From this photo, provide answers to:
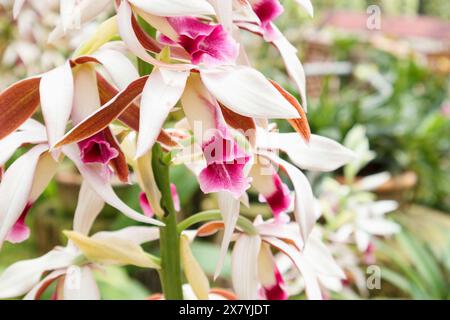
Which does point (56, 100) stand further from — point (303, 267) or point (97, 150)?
point (303, 267)

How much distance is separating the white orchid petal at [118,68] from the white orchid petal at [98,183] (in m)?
0.05

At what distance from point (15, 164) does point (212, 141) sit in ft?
0.42

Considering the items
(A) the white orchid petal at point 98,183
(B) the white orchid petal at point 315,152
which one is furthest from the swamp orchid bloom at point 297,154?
(A) the white orchid petal at point 98,183

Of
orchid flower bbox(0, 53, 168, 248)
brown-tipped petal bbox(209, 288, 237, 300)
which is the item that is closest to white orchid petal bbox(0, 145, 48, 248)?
orchid flower bbox(0, 53, 168, 248)

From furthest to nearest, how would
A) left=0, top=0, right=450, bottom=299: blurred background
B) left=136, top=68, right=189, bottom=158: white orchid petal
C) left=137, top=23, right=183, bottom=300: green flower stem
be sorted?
1. left=0, top=0, right=450, bottom=299: blurred background
2. left=137, top=23, right=183, bottom=300: green flower stem
3. left=136, top=68, right=189, bottom=158: white orchid petal

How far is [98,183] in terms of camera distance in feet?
1.19

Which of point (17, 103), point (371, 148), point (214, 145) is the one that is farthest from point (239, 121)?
point (371, 148)

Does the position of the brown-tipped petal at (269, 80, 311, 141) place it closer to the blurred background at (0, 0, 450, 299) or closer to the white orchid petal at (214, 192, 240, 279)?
the white orchid petal at (214, 192, 240, 279)

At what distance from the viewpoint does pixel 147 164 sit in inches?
17.0

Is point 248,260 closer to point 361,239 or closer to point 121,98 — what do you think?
point 121,98

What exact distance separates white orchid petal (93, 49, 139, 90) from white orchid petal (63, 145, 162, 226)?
47 millimetres

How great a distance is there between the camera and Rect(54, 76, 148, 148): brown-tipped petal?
0.34 metres

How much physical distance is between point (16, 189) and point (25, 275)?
4.9 inches

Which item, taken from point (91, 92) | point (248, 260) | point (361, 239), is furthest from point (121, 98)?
point (361, 239)
